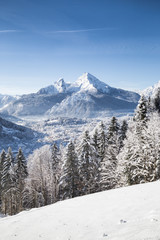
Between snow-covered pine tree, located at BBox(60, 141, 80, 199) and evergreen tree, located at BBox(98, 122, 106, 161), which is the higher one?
evergreen tree, located at BBox(98, 122, 106, 161)

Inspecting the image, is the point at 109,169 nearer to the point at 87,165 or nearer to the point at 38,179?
the point at 87,165

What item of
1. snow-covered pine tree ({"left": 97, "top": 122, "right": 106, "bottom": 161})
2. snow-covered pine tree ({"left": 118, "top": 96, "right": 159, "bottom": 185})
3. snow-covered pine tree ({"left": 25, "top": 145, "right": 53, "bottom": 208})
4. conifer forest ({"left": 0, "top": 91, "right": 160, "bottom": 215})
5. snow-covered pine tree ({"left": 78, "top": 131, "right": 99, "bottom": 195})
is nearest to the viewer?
snow-covered pine tree ({"left": 118, "top": 96, "right": 159, "bottom": 185})

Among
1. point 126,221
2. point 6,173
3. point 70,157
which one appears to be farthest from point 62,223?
point 6,173

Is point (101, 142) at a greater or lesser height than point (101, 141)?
lesser

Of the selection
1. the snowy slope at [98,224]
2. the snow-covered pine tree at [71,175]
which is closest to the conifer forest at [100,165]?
the snow-covered pine tree at [71,175]

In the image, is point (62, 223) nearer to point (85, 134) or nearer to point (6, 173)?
point (85, 134)

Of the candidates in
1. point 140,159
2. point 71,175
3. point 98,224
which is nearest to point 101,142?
point 71,175

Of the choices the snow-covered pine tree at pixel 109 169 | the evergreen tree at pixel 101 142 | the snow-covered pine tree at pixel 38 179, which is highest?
the evergreen tree at pixel 101 142

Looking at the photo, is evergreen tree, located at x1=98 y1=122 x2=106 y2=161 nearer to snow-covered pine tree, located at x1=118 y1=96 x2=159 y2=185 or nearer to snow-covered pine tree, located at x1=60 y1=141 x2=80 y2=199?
snow-covered pine tree, located at x1=60 y1=141 x2=80 y2=199

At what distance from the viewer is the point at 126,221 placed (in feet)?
26.0

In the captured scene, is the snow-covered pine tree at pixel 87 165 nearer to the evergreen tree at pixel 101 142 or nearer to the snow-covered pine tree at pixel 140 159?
the snow-covered pine tree at pixel 140 159

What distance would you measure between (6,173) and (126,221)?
1162 inches

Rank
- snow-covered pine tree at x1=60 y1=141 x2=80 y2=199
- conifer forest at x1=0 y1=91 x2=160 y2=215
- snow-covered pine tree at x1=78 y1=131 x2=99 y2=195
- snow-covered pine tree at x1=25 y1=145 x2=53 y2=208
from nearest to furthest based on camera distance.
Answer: conifer forest at x1=0 y1=91 x2=160 y2=215 < snow-covered pine tree at x1=78 y1=131 x2=99 y2=195 < snow-covered pine tree at x1=60 y1=141 x2=80 y2=199 < snow-covered pine tree at x1=25 y1=145 x2=53 y2=208

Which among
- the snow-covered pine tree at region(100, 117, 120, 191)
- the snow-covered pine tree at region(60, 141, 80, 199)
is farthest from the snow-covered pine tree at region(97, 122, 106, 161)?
the snow-covered pine tree at region(60, 141, 80, 199)
